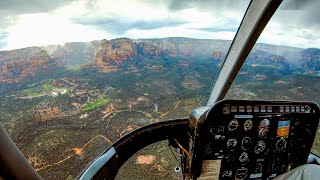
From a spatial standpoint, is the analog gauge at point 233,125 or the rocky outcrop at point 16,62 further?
the rocky outcrop at point 16,62

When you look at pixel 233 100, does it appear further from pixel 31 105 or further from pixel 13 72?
pixel 13 72

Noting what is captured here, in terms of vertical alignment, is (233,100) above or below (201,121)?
above

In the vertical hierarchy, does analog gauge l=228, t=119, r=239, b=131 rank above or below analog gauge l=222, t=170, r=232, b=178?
above

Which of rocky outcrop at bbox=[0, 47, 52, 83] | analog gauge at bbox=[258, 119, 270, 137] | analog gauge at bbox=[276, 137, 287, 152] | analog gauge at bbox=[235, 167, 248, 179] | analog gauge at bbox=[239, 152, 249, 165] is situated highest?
rocky outcrop at bbox=[0, 47, 52, 83]

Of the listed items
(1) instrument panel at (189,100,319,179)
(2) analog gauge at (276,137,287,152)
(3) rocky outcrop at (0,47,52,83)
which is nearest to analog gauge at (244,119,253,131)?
(1) instrument panel at (189,100,319,179)

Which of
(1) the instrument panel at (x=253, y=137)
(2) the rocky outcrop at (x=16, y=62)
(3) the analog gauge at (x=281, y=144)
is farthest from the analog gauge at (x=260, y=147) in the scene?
(2) the rocky outcrop at (x=16, y=62)

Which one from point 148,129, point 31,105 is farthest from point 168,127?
point 31,105

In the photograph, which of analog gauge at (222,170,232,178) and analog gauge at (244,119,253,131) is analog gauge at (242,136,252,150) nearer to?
analog gauge at (244,119,253,131)

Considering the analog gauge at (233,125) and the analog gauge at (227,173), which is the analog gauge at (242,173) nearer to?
the analog gauge at (227,173)
